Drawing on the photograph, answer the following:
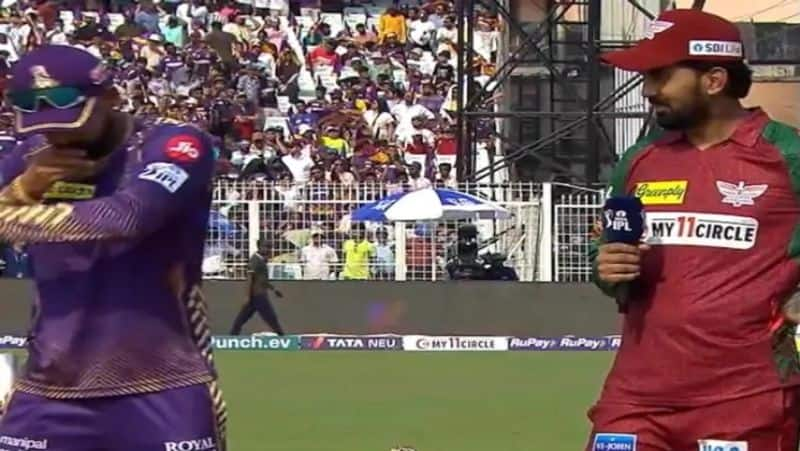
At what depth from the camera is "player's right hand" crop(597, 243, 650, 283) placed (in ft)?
18.1

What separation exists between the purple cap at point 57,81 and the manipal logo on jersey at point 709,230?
188cm

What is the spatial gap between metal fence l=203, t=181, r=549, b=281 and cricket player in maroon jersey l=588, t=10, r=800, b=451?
1593 centimetres

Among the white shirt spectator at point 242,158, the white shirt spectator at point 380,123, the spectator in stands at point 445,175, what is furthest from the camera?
the white shirt spectator at point 380,123

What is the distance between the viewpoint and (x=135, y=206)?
4.69 m

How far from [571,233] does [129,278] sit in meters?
17.3

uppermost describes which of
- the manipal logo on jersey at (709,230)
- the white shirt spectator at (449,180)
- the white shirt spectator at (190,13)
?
the white shirt spectator at (190,13)

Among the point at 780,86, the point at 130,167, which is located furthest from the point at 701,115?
the point at 780,86

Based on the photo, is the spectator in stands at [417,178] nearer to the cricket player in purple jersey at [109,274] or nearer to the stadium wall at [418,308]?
the stadium wall at [418,308]

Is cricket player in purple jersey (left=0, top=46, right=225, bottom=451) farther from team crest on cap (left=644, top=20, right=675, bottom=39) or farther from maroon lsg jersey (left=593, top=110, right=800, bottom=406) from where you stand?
team crest on cap (left=644, top=20, right=675, bottom=39)

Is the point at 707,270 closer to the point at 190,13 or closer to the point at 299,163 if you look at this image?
the point at 299,163

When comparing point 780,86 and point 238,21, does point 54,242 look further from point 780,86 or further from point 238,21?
point 238,21

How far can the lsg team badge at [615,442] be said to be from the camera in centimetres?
562

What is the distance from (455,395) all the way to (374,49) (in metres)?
16.0

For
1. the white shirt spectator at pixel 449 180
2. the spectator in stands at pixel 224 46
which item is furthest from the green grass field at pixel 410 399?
the spectator in stands at pixel 224 46
